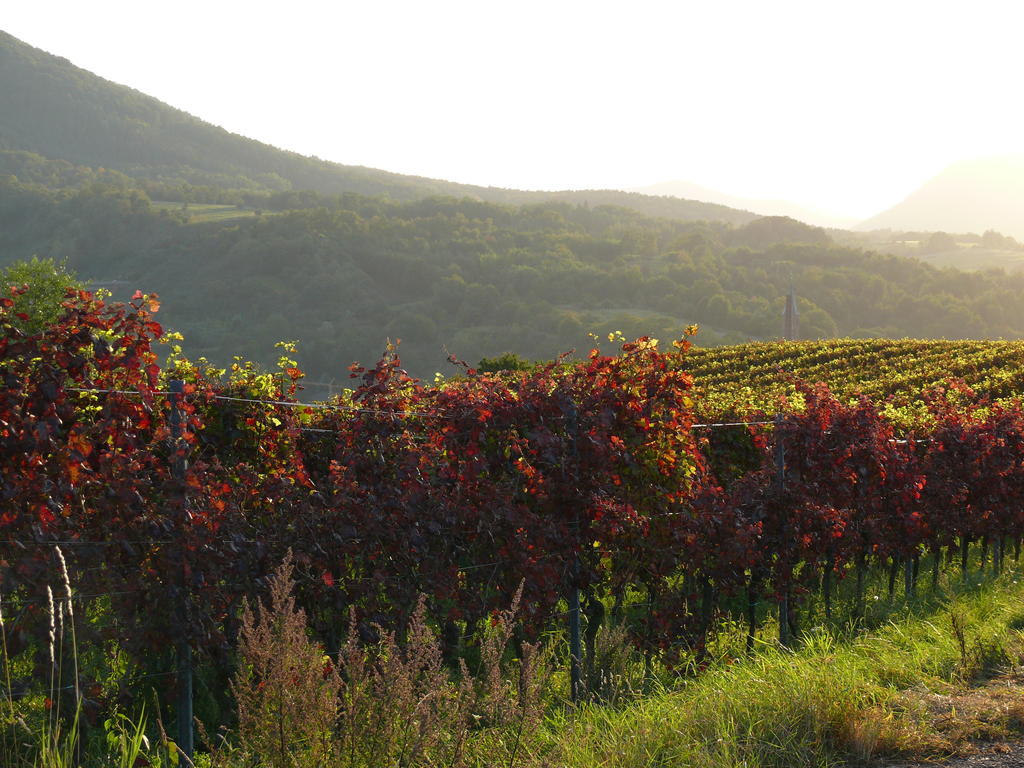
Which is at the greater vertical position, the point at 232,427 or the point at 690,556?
the point at 232,427

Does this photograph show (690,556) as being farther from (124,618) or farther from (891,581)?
(891,581)

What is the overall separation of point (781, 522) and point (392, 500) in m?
3.26

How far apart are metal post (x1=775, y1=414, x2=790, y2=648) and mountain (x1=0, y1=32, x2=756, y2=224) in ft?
390

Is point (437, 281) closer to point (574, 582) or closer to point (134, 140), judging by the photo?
point (134, 140)

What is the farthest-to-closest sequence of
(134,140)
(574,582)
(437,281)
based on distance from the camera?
(134,140) < (437,281) < (574,582)

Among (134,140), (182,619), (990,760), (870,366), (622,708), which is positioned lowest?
(622,708)

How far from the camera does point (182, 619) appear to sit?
404 cm

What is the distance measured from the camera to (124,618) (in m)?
4.05

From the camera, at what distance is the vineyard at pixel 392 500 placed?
3.86 m

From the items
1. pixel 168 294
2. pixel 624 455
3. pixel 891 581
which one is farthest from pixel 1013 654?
pixel 168 294

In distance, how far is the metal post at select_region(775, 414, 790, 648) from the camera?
6.55 m

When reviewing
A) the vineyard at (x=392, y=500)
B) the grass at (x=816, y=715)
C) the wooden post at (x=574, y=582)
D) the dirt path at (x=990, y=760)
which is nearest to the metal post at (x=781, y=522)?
the vineyard at (x=392, y=500)

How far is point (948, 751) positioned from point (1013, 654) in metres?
1.71

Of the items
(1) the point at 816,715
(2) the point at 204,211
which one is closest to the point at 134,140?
(2) the point at 204,211
